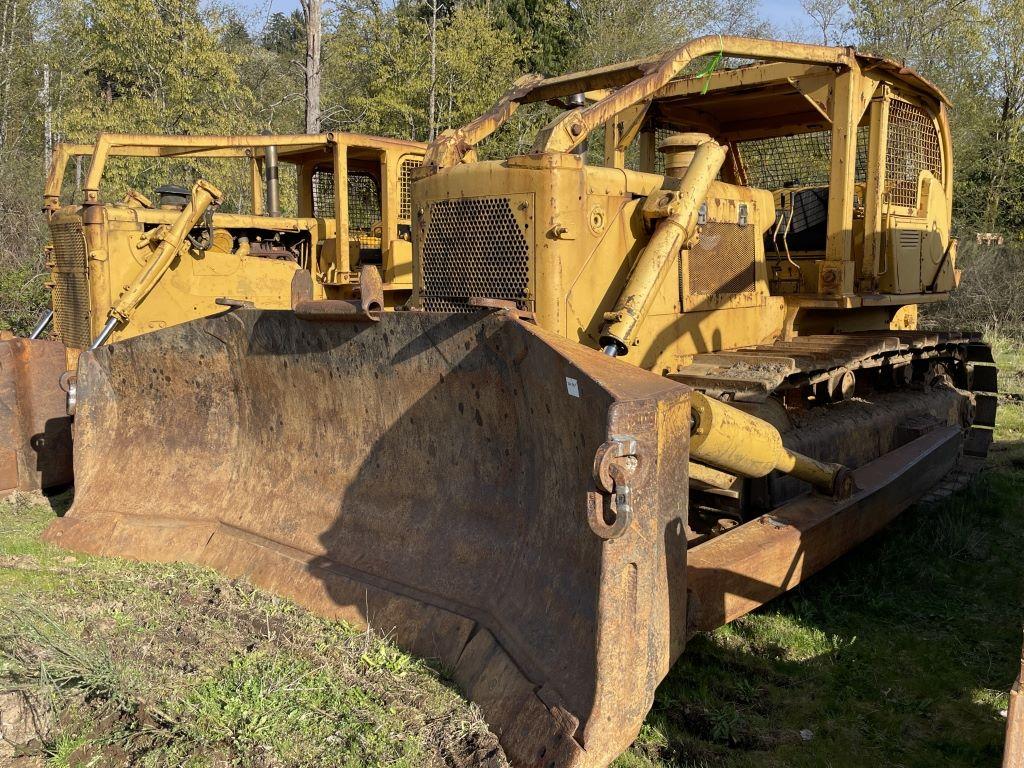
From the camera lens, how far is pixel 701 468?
A: 446 centimetres

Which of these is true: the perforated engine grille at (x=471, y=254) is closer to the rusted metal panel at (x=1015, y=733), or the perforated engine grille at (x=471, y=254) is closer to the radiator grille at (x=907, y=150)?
the rusted metal panel at (x=1015, y=733)

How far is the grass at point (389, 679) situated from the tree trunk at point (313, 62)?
11.8 meters

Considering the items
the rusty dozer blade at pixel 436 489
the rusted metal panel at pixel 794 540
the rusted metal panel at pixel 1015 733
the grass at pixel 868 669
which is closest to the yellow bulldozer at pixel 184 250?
the rusty dozer blade at pixel 436 489

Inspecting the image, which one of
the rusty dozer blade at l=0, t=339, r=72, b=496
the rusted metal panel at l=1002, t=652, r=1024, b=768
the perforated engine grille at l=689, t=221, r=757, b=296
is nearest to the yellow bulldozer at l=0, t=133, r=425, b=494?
the rusty dozer blade at l=0, t=339, r=72, b=496

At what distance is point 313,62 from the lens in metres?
15.6

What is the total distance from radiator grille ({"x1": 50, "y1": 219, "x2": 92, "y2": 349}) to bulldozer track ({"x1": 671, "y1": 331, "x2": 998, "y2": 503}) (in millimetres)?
5324

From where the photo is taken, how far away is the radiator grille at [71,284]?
24.3 ft

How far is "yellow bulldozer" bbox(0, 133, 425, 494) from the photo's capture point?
20.2ft

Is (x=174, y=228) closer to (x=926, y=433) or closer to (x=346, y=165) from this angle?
(x=346, y=165)

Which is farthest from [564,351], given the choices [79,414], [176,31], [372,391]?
[176,31]

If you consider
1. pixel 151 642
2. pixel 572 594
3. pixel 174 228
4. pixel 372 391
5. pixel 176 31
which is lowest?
pixel 151 642

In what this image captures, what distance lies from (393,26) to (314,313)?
19019mm

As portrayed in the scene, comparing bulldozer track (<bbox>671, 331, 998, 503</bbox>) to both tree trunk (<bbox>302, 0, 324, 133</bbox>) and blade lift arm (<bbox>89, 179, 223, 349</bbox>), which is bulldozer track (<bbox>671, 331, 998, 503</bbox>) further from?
tree trunk (<bbox>302, 0, 324, 133</bbox>)

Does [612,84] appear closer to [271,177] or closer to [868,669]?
[868,669]
